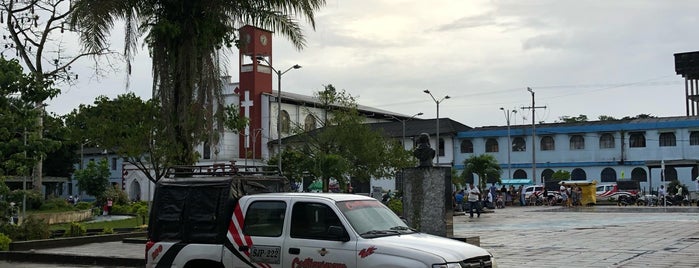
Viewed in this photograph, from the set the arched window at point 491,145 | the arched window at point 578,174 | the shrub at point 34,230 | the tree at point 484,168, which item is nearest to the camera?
the shrub at point 34,230

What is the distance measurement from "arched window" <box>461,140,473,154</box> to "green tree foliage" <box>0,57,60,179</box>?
5535 cm

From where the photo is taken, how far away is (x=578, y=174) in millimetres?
66875

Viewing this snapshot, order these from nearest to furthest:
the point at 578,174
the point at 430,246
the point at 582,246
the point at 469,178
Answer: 1. the point at 430,246
2. the point at 582,246
3. the point at 469,178
4. the point at 578,174

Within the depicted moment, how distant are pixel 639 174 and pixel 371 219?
60200 millimetres

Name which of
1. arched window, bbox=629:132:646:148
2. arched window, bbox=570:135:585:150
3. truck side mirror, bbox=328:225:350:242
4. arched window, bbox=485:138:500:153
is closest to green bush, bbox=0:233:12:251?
truck side mirror, bbox=328:225:350:242

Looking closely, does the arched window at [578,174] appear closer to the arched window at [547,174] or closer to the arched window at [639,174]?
the arched window at [547,174]

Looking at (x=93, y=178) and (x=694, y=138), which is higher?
(x=694, y=138)

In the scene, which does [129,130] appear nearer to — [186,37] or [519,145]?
[186,37]

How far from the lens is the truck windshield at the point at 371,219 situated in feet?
28.6

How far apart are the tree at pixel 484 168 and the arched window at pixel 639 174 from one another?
39.9 ft

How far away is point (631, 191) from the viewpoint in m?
52.3

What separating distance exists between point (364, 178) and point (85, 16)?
42.4 metres

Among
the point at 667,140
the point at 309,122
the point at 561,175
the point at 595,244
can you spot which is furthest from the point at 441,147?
the point at 595,244

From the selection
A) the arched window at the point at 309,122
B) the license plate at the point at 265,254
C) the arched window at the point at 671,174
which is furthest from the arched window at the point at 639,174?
the license plate at the point at 265,254
